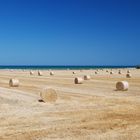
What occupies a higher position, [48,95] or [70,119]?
[48,95]

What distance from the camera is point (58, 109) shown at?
15812mm

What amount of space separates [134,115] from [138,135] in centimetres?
334

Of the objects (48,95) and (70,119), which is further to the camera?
(48,95)

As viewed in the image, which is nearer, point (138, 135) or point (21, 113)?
point (138, 135)

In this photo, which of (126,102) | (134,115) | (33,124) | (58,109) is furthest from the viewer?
(126,102)

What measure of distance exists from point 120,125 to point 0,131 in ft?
12.3

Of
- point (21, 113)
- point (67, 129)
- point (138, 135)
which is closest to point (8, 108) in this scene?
point (21, 113)

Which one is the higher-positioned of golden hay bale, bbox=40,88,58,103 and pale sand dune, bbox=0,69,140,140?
golden hay bale, bbox=40,88,58,103

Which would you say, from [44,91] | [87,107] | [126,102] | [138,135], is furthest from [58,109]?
[138,135]

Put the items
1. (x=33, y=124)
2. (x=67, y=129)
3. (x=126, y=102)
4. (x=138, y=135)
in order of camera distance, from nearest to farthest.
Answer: (x=138, y=135), (x=67, y=129), (x=33, y=124), (x=126, y=102)

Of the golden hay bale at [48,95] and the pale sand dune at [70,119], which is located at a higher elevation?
the golden hay bale at [48,95]

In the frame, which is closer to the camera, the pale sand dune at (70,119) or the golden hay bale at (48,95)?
the pale sand dune at (70,119)

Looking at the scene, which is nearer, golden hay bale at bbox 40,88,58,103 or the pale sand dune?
the pale sand dune

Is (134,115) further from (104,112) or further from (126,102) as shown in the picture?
(126,102)
